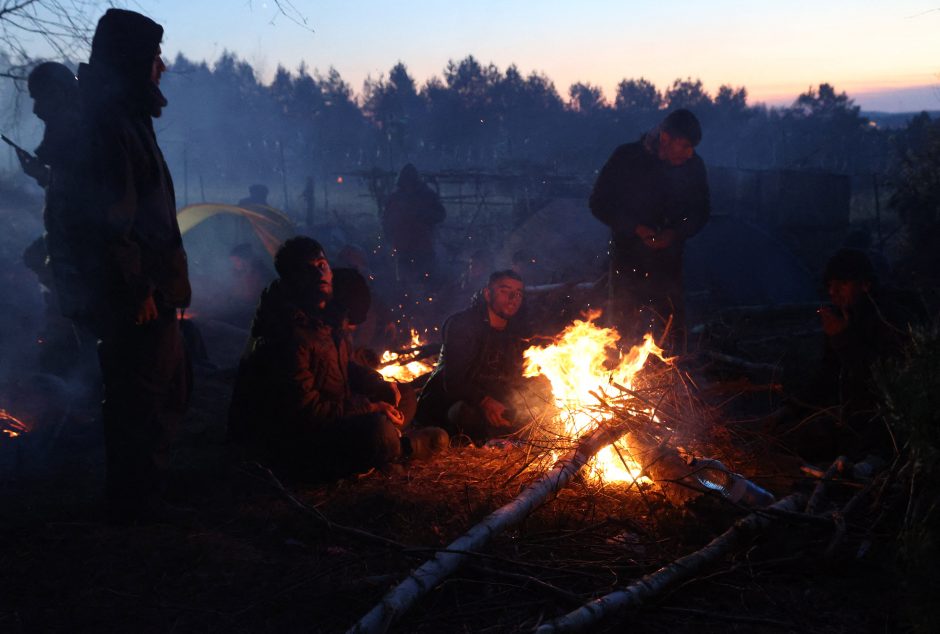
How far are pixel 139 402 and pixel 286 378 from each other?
1.09 meters

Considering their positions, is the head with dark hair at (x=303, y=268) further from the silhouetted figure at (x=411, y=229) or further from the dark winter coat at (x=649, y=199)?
the silhouetted figure at (x=411, y=229)

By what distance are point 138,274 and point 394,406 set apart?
239 cm

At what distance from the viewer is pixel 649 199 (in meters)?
6.81

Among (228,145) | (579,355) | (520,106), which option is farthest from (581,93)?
(579,355)

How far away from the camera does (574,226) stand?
1405 cm

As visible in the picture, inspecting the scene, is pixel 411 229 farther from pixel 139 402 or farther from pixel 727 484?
pixel 727 484

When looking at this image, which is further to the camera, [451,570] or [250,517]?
[250,517]

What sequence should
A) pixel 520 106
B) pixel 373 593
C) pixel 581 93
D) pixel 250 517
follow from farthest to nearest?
pixel 581 93
pixel 520 106
pixel 250 517
pixel 373 593

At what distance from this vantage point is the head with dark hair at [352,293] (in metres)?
5.60

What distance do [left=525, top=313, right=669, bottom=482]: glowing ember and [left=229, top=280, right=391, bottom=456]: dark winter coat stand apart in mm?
1437

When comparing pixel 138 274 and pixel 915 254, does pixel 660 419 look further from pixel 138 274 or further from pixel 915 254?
pixel 915 254

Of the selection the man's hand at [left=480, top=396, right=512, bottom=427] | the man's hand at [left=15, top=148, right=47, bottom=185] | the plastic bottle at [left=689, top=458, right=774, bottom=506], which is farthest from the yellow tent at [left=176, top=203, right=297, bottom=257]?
the plastic bottle at [left=689, top=458, right=774, bottom=506]

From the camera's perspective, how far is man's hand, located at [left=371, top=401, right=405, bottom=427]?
17.9 feet

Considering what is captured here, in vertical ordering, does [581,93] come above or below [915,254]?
above
